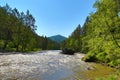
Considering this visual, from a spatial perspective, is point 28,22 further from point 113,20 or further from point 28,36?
point 113,20

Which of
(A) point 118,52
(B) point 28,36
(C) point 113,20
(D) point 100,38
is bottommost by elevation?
(A) point 118,52

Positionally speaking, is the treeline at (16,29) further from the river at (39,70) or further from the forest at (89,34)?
the river at (39,70)

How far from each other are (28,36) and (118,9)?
202ft

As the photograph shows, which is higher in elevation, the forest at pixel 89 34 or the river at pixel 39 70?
the forest at pixel 89 34

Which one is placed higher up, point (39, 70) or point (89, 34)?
point (89, 34)

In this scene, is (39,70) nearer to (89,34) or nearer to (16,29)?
(89,34)

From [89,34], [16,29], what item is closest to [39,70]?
[89,34]

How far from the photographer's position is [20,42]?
7794 cm

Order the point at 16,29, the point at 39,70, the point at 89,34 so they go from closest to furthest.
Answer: the point at 39,70
the point at 89,34
the point at 16,29

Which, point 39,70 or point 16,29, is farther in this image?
point 16,29

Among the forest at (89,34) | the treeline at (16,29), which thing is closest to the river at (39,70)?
the forest at (89,34)

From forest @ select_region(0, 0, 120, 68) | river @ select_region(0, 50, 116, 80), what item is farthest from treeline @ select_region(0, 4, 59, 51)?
river @ select_region(0, 50, 116, 80)

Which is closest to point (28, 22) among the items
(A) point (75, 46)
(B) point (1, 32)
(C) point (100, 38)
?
(B) point (1, 32)

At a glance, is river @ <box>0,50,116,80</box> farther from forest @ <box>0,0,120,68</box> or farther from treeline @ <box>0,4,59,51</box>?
treeline @ <box>0,4,59,51</box>
